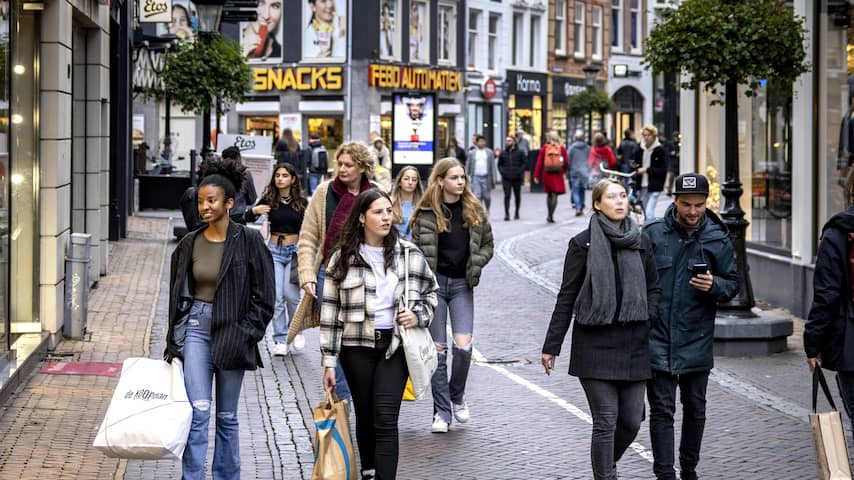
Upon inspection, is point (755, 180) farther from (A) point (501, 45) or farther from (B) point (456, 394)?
(A) point (501, 45)

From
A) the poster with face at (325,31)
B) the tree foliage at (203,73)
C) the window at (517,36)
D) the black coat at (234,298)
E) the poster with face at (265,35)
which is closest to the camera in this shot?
the black coat at (234,298)

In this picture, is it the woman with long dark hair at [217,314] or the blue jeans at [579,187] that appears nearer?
the woman with long dark hair at [217,314]

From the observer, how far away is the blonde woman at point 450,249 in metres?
9.01

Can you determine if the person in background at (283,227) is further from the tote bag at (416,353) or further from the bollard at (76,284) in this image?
the tote bag at (416,353)

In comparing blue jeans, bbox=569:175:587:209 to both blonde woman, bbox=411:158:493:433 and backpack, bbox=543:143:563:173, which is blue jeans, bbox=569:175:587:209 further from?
blonde woman, bbox=411:158:493:433

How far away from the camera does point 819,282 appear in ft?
22.3

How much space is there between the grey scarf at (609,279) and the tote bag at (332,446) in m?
1.28

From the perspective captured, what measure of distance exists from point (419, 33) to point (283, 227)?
3614cm

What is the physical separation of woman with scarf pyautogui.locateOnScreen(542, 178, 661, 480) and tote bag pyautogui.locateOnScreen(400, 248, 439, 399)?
0.64 meters

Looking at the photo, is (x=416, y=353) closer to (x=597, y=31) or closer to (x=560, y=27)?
(x=560, y=27)

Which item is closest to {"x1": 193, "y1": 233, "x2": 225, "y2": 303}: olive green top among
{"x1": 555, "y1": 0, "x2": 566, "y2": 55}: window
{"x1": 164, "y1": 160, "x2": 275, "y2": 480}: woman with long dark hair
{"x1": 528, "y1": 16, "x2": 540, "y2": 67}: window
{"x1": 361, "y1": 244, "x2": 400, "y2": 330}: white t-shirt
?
{"x1": 164, "y1": 160, "x2": 275, "y2": 480}: woman with long dark hair

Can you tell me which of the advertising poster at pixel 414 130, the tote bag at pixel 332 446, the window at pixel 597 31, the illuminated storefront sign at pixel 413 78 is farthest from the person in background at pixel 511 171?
the window at pixel 597 31

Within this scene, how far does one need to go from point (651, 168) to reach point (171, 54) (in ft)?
27.5

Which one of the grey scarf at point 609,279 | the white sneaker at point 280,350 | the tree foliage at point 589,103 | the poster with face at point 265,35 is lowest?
the white sneaker at point 280,350
